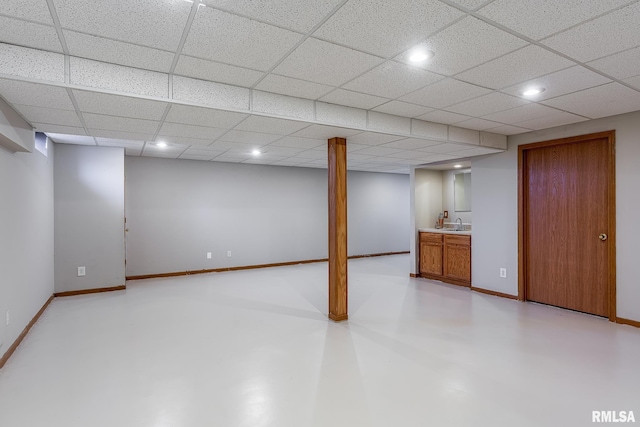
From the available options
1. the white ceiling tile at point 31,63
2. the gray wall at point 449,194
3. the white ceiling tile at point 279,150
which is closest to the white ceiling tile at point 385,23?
the white ceiling tile at point 31,63

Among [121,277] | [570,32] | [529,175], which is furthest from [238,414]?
[529,175]

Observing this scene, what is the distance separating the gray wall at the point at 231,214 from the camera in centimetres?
634

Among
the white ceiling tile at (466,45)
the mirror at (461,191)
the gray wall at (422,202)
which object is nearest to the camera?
the white ceiling tile at (466,45)

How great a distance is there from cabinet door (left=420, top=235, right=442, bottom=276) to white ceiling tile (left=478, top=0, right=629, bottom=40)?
456 cm

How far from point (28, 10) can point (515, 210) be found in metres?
5.38

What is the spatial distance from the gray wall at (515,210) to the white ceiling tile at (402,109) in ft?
6.74

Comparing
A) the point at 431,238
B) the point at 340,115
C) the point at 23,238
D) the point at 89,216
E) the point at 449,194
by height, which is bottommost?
the point at 431,238

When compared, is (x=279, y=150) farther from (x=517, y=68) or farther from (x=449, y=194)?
(x=449, y=194)

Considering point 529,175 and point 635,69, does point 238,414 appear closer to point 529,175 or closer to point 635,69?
point 635,69

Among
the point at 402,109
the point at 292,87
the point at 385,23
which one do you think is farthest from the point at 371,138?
the point at 385,23

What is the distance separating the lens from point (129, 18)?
1859 millimetres

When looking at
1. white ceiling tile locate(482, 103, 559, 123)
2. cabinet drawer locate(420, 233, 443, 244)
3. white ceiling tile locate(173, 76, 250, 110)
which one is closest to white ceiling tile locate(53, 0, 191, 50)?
white ceiling tile locate(173, 76, 250, 110)

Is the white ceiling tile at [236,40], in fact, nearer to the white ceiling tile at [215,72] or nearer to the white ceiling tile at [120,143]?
the white ceiling tile at [215,72]

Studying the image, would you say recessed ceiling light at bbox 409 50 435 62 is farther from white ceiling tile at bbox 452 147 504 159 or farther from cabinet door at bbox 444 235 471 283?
cabinet door at bbox 444 235 471 283
